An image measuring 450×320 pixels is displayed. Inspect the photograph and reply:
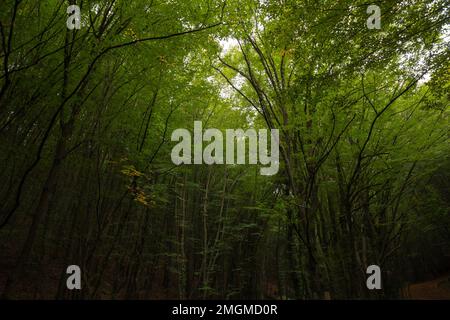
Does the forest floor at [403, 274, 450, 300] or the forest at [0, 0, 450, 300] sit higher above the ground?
the forest at [0, 0, 450, 300]

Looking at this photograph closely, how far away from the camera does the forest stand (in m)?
4.34

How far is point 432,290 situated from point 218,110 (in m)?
20.6

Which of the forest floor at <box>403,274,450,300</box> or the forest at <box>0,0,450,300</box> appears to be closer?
the forest at <box>0,0,450,300</box>

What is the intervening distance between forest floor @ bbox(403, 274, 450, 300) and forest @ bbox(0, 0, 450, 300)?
11.6 m

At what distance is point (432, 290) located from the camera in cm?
2069

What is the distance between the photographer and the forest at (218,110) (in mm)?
4340

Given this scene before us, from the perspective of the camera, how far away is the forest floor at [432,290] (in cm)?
1916

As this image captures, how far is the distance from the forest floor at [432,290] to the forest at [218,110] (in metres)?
11.6

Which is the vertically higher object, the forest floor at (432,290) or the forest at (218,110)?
the forest at (218,110)

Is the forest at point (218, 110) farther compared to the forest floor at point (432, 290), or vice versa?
the forest floor at point (432, 290)

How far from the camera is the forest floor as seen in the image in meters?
19.2

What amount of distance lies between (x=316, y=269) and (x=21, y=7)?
7.12 meters
